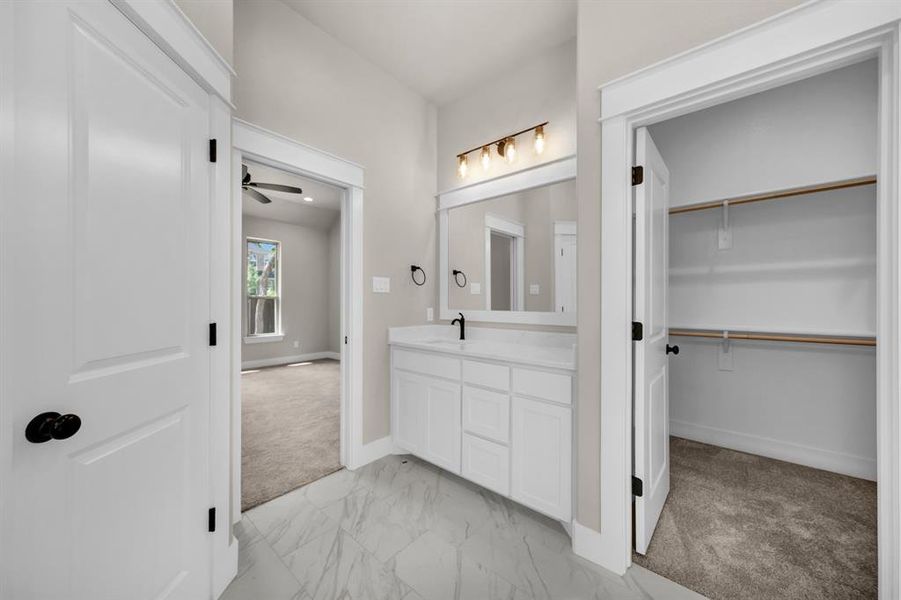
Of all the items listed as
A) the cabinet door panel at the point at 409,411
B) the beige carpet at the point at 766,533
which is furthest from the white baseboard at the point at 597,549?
the cabinet door panel at the point at 409,411

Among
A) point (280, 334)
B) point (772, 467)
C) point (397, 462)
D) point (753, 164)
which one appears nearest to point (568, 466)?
point (397, 462)

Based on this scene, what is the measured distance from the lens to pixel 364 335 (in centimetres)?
263

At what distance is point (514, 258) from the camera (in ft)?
9.06

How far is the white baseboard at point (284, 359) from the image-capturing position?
609cm

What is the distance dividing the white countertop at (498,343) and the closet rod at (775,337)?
4.01 ft

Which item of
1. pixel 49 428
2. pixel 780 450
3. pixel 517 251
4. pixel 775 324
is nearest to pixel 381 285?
pixel 517 251

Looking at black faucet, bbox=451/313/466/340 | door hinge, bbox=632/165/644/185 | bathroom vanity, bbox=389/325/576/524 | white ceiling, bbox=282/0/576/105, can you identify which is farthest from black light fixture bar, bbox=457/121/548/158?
bathroom vanity, bbox=389/325/576/524

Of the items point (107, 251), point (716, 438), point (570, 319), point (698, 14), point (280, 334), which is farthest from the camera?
point (280, 334)

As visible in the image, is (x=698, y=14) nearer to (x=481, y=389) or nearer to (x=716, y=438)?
(x=481, y=389)

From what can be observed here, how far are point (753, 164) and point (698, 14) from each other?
72.3 inches

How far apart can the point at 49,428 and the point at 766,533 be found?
298cm

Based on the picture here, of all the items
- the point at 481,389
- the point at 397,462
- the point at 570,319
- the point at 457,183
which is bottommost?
the point at 397,462

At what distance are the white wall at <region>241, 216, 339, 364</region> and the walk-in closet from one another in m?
6.15

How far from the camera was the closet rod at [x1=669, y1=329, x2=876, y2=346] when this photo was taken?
226 centimetres
